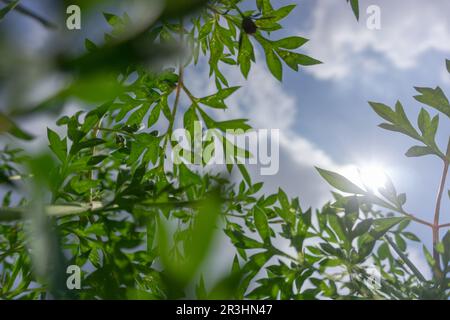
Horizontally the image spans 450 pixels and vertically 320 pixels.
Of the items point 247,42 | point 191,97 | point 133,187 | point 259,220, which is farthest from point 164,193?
point 247,42

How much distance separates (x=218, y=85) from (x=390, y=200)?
2.49 ft

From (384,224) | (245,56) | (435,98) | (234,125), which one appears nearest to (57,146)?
(234,125)

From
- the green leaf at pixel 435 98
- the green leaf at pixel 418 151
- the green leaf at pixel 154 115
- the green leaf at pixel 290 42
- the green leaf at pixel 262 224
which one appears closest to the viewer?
the green leaf at pixel 262 224

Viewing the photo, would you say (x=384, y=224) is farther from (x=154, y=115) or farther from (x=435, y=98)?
(x=154, y=115)

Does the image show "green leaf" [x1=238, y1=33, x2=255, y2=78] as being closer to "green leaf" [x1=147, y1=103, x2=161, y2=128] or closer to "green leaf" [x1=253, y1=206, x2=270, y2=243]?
"green leaf" [x1=147, y1=103, x2=161, y2=128]

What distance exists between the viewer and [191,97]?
4.89 feet

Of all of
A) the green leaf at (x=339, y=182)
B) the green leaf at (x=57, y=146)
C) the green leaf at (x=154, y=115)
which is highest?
the green leaf at (x=154, y=115)

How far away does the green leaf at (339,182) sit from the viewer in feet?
3.43

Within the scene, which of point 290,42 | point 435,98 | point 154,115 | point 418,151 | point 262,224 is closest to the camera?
point 262,224

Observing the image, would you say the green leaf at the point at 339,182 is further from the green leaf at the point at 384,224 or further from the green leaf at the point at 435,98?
the green leaf at the point at 435,98

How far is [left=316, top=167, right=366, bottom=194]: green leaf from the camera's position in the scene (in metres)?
1.05

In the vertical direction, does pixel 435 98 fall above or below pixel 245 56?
below

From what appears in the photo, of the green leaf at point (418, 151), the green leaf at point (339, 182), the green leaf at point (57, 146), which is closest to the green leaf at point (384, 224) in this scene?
the green leaf at point (339, 182)

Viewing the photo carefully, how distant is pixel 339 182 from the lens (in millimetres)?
1062
